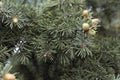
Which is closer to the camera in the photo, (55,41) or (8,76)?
(8,76)

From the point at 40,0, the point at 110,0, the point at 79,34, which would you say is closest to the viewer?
the point at 79,34

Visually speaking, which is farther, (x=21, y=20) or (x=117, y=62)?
(x=117, y=62)

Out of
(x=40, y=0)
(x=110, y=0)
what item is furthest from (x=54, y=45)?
(x=110, y=0)

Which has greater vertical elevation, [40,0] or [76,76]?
[40,0]

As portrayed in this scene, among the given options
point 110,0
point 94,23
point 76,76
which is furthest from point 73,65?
point 110,0

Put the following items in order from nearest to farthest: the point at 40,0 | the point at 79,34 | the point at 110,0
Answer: the point at 79,34, the point at 40,0, the point at 110,0

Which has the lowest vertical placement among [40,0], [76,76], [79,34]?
[76,76]

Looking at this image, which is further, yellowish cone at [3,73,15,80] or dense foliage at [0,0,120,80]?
dense foliage at [0,0,120,80]

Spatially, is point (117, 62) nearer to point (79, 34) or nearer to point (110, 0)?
point (79, 34)

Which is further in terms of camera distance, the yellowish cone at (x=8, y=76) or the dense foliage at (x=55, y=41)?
the dense foliage at (x=55, y=41)

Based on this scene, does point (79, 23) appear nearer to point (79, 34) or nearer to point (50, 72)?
point (79, 34)
